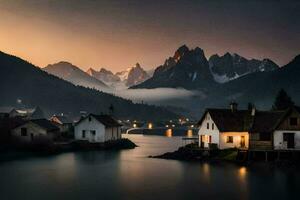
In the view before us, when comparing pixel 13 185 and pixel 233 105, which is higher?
pixel 233 105

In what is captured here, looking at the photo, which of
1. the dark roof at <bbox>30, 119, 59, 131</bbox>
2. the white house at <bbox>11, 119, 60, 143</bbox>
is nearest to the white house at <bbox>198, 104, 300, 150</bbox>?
the white house at <bbox>11, 119, 60, 143</bbox>

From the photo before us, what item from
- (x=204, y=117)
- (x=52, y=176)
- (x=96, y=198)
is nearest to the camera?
(x=96, y=198)

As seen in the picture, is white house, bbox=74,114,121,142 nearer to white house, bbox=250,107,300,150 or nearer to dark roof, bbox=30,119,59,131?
dark roof, bbox=30,119,59,131

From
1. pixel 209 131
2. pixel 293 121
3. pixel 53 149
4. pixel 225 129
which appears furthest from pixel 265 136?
pixel 53 149

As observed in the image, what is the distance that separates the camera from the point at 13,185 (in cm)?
6100

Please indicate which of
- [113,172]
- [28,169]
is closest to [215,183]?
[113,172]

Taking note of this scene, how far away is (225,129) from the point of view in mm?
86500

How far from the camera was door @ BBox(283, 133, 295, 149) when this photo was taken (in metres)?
76.7

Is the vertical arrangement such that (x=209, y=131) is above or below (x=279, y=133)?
above

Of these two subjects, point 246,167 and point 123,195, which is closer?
point 123,195

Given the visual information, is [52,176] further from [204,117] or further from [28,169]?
[204,117]

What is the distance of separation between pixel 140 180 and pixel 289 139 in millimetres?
26260

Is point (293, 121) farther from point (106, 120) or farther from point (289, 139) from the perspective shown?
point (106, 120)

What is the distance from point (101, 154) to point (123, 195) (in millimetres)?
46734
